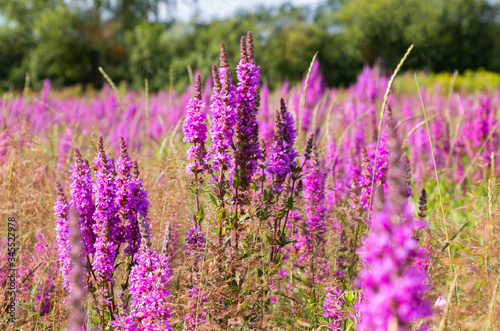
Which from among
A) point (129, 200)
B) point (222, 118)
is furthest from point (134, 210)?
point (222, 118)

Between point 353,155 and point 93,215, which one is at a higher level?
point 93,215

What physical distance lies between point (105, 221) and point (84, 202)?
195mm

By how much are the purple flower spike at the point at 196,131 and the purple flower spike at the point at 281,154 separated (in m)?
0.37

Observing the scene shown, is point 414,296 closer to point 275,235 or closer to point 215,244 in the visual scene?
point 215,244

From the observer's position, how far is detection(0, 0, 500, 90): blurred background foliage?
19219mm

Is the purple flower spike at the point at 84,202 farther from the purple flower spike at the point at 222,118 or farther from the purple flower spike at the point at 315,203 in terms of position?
the purple flower spike at the point at 315,203

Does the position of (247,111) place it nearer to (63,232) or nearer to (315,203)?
(315,203)

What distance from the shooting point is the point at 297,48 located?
1964 centimetres

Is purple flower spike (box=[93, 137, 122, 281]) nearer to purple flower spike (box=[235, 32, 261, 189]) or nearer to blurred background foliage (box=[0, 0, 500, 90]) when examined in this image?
purple flower spike (box=[235, 32, 261, 189])

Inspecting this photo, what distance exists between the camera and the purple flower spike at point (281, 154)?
2.35 metres

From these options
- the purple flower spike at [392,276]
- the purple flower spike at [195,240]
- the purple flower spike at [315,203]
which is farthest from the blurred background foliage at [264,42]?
the purple flower spike at [392,276]

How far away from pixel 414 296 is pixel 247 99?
1.52 metres

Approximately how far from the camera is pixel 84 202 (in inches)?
84.7

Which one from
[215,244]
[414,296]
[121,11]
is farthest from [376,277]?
[121,11]
